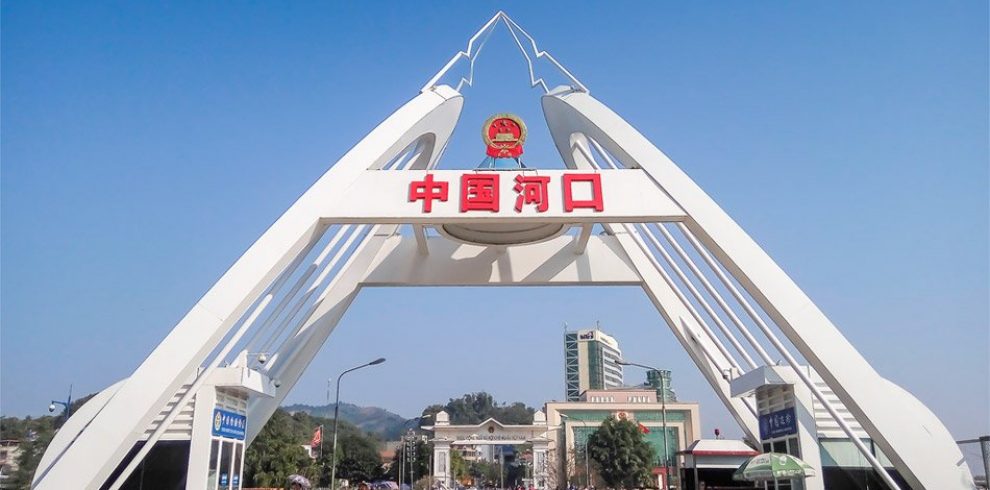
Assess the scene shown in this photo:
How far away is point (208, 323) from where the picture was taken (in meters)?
15.9

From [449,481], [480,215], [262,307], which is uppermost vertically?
[480,215]

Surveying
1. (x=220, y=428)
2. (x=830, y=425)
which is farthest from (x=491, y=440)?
(x=830, y=425)

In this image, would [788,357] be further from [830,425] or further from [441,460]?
[441,460]

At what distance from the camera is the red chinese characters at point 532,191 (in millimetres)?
17766

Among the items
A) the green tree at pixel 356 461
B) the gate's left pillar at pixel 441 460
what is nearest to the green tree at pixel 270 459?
the green tree at pixel 356 461

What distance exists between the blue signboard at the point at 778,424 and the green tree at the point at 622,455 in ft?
143

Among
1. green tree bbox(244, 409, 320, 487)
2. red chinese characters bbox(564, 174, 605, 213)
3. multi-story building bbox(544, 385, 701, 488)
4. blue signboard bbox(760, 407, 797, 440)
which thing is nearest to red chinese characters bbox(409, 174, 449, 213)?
red chinese characters bbox(564, 174, 605, 213)

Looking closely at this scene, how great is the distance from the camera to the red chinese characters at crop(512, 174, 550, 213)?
58.3 ft

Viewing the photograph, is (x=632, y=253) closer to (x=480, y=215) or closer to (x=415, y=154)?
(x=415, y=154)

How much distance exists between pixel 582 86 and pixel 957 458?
13.1 meters

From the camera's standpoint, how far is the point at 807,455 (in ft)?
57.8

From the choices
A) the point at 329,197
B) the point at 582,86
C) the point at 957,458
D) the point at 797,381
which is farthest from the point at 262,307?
the point at 957,458

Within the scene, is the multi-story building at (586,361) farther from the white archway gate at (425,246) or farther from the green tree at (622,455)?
the white archway gate at (425,246)

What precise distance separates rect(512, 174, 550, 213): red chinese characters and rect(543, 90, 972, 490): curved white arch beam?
8.76ft
